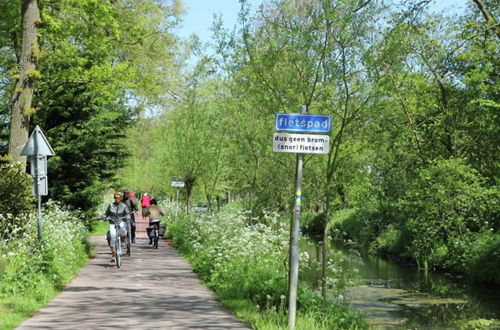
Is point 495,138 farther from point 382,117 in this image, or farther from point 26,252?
point 26,252

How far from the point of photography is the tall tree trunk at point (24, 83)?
14609mm

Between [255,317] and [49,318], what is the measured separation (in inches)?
118

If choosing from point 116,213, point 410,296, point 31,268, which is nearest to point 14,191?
point 116,213

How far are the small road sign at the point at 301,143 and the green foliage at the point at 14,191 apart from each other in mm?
7840

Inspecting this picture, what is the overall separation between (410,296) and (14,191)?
11.0 m

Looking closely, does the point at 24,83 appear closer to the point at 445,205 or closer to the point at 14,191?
the point at 14,191

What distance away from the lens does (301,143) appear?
8.19 meters

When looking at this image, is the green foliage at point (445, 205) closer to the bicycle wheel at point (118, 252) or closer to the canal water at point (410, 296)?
the canal water at point (410, 296)

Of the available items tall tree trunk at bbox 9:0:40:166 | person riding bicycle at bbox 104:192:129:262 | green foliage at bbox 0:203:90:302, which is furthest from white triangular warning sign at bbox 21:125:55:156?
person riding bicycle at bbox 104:192:129:262

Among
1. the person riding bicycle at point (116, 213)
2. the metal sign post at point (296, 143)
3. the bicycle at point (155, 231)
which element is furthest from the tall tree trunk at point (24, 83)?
the metal sign post at point (296, 143)

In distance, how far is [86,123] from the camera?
23.4 metres

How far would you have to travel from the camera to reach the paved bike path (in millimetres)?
8680

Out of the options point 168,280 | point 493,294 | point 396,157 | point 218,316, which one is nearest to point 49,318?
point 218,316

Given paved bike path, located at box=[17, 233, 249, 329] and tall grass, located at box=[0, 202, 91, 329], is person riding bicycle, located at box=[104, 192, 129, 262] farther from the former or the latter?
tall grass, located at box=[0, 202, 91, 329]
